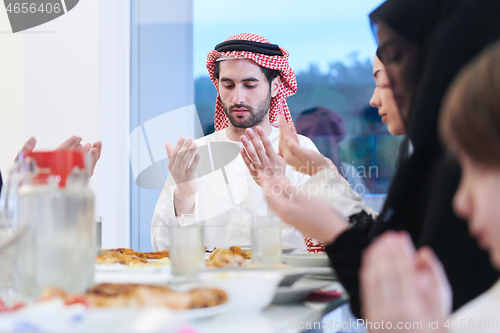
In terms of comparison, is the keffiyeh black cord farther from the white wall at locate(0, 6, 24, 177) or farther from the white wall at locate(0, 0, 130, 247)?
the white wall at locate(0, 6, 24, 177)

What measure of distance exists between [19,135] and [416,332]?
2.82 metres

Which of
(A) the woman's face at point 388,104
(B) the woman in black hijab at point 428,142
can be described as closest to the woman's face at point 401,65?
(B) the woman in black hijab at point 428,142

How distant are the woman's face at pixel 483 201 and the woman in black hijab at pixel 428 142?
240 millimetres

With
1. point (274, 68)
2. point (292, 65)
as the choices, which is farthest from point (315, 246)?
point (292, 65)

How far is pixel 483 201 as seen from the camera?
1.54 feet

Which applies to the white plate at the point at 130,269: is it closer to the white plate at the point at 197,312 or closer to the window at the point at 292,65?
the white plate at the point at 197,312

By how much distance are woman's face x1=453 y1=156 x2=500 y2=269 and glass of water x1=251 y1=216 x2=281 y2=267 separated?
23.1 inches

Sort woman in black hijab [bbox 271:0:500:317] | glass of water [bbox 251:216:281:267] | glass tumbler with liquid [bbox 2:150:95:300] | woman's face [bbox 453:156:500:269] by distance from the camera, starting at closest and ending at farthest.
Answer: woman's face [bbox 453:156:500:269] < glass tumbler with liquid [bbox 2:150:95:300] < woman in black hijab [bbox 271:0:500:317] < glass of water [bbox 251:216:281:267]

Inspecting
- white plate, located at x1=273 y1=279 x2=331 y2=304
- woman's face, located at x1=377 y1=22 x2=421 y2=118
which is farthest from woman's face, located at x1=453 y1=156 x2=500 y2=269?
woman's face, located at x1=377 y1=22 x2=421 y2=118

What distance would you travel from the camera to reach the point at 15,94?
110 inches

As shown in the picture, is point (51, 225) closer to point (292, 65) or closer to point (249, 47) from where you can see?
point (249, 47)

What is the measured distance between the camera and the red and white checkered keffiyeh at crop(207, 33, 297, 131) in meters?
2.52

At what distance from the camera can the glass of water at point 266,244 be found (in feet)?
3.43

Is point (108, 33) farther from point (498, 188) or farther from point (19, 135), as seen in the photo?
point (498, 188)
